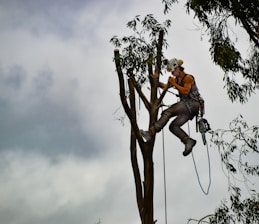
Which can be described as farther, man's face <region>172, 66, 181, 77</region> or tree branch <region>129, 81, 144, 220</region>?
tree branch <region>129, 81, 144, 220</region>

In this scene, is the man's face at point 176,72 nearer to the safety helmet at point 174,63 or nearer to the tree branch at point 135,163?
the safety helmet at point 174,63

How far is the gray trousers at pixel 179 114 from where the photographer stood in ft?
19.9

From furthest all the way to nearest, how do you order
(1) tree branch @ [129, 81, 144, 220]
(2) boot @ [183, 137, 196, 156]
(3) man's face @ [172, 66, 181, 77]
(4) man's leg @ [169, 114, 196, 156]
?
(1) tree branch @ [129, 81, 144, 220] < (3) man's face @ [172, 66, 181, 77] < (4) man's leg @ [169, 114, 196, 156] < (2) boot @ [183, 137, 196, 156]

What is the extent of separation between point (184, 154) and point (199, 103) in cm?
74

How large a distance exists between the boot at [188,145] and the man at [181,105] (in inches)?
0.9

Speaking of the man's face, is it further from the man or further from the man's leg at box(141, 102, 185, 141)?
the man's leg at box(141, 102, 185, 141)

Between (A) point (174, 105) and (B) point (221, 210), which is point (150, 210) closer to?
(A) point (174, 105)

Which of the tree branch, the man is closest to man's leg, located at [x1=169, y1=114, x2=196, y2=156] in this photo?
the man

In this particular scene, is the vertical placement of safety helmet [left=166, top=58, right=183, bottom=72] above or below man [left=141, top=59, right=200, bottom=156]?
above

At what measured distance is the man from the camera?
6035 millimetres

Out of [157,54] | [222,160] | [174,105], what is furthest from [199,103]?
[222,160]

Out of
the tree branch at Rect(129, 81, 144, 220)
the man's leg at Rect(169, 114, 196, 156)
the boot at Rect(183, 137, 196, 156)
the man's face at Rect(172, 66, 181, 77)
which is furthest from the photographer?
the tree branch at Rect(129, 81, 144, 220)

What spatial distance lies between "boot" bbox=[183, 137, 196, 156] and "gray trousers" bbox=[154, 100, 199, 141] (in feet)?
0.29

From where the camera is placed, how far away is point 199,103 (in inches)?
243
